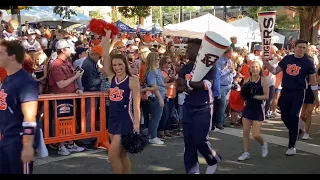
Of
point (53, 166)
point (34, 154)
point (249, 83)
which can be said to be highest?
point (249, 83)

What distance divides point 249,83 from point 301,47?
1227 mm

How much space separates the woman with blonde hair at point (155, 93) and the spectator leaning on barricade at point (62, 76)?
1326 millimetres

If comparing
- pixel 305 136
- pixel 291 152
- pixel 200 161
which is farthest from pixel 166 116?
pixel 305 136

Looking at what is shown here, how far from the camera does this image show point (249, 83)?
21.2ft

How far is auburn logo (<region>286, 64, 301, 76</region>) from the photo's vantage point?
22.5ft

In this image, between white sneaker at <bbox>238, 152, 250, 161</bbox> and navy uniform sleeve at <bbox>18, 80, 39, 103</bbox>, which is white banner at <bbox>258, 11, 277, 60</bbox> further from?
navy uniform sleeve at <bbox>18, 80, 39, 103</bbox>

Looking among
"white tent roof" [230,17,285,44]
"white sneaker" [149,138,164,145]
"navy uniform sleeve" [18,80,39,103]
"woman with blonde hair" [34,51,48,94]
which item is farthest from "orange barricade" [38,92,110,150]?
"white tent roof" [230,17,285,44]

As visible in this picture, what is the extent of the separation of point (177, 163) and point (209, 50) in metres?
2.25

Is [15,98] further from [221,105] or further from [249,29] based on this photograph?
[249,29]

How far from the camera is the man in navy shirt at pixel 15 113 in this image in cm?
385

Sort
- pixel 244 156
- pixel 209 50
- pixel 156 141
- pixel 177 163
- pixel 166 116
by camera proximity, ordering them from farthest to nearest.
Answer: pixel 166 116 < pixel 156 141 < pixel 244 156 < pixel 177 163 < pixel 209 50

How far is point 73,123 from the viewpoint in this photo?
22.4 feet
